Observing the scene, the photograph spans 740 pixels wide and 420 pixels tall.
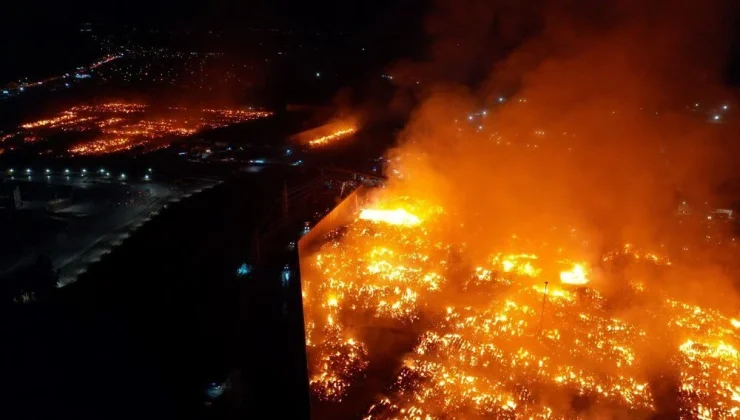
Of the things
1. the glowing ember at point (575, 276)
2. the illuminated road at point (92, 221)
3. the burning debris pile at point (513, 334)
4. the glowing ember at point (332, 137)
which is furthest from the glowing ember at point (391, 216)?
the glowing ember at point (332, 137)

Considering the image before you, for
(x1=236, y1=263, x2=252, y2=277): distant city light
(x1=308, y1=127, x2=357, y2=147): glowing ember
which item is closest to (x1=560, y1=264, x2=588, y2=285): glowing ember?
(x1=236, y1=263, x2=252, y2=277): distant city light

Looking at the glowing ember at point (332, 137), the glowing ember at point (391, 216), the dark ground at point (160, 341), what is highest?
the dark ground at point (160, 341)

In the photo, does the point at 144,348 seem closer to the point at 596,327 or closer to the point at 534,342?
the point at 534,342

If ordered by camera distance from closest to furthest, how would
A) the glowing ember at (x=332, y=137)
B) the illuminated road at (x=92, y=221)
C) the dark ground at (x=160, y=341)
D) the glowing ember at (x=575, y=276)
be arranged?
the dark ground at (x=160, y=341) < the glowing ember at (x=575, y=276) < the illuminated road at (x=92, y=221) < the glowing ember at (x=332, y=137)

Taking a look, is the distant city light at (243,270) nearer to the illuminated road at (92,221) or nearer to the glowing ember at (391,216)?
the illuminated road at (92,221)

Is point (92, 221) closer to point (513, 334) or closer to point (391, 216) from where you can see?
point (391, 216)

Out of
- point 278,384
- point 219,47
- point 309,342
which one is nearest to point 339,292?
point 309,342
